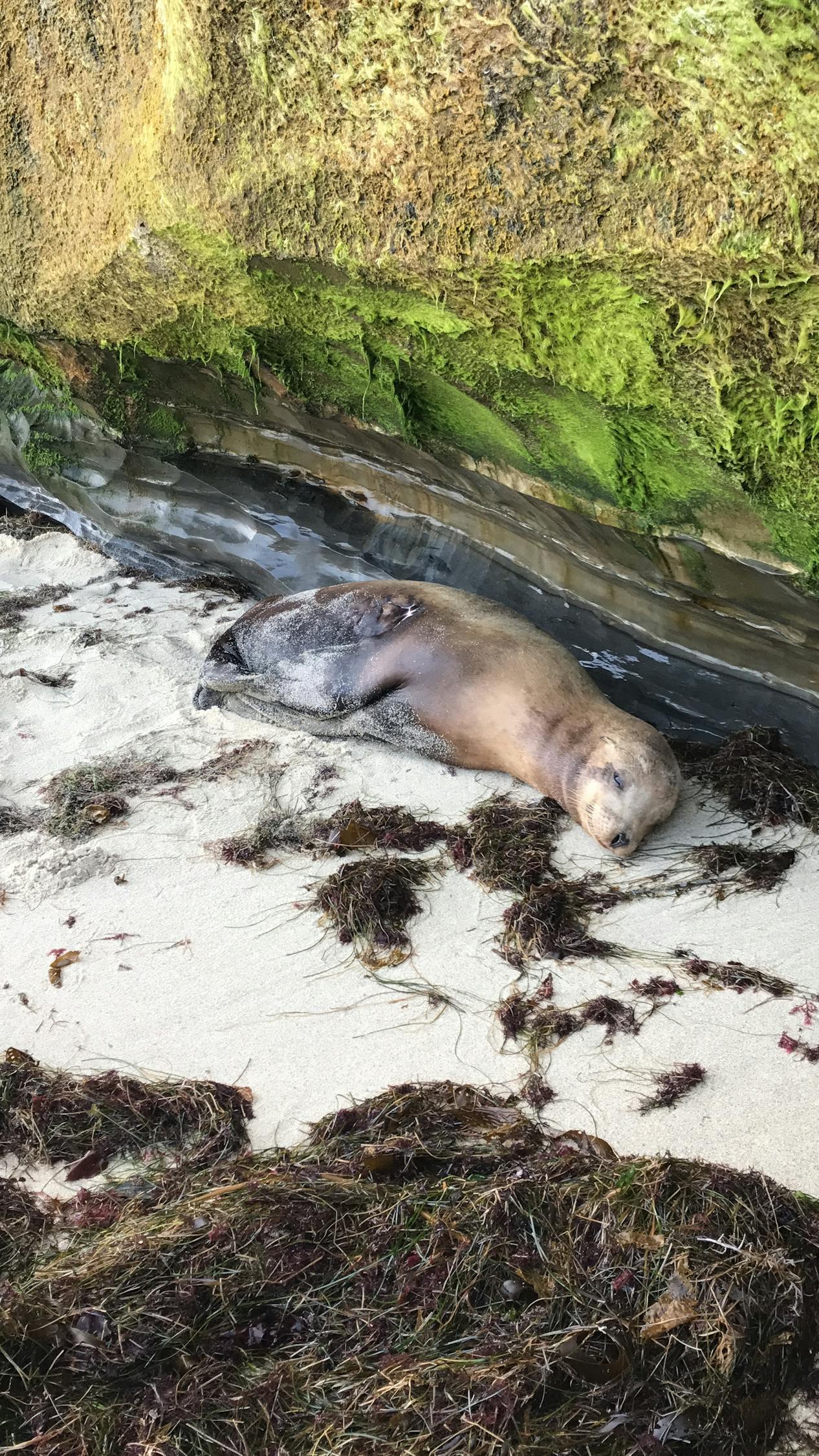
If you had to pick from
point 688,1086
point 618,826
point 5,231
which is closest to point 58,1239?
point 688,1086

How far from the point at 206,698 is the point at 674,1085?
3.31 meters

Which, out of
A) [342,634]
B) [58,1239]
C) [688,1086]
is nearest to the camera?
[58,1239]

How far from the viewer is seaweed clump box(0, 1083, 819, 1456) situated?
1892 millimetres

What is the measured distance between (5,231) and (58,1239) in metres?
5.08

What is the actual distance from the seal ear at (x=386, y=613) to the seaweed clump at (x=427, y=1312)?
302cm

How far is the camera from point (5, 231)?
219 inches

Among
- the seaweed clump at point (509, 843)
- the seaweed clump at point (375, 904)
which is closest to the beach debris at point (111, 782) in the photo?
the seaweed clump at point (375, 904)

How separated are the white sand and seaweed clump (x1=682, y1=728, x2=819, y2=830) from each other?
108mm

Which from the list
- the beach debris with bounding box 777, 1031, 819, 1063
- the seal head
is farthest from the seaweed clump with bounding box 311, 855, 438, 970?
the beach debris with bounding box 777, 1031, 819, 1063

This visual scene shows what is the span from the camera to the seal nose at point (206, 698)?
5367 millimetres

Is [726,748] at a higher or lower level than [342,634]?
higher

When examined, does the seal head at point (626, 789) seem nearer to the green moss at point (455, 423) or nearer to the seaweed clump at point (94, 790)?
the green moss at point (455, 423)

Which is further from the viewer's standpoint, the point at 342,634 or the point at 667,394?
the point at 342,634

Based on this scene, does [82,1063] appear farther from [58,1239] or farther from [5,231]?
[5,231]
